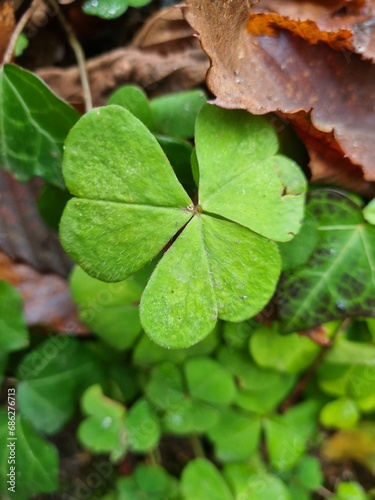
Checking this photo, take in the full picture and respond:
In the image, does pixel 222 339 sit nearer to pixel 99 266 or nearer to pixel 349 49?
pixel 99 266

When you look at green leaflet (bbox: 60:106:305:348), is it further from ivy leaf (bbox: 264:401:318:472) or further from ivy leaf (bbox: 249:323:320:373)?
ivy leaf (bbox: 264:401:318:472)

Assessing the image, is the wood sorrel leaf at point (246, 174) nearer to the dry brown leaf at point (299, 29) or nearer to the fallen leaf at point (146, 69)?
the dry brown leaf at point (299, 29)

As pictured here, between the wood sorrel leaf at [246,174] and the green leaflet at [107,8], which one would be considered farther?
the green leaflet at [107,8]

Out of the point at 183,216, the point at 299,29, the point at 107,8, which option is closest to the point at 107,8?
the point at 107,8

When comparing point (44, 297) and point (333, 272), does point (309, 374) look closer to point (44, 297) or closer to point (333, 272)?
point (333, 272)

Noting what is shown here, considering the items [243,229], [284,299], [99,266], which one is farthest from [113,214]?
[284,299]

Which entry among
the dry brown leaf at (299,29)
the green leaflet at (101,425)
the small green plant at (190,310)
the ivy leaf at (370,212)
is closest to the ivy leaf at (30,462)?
the small green plant at (190,310)

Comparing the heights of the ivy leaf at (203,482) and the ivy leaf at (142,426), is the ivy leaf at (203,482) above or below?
below
